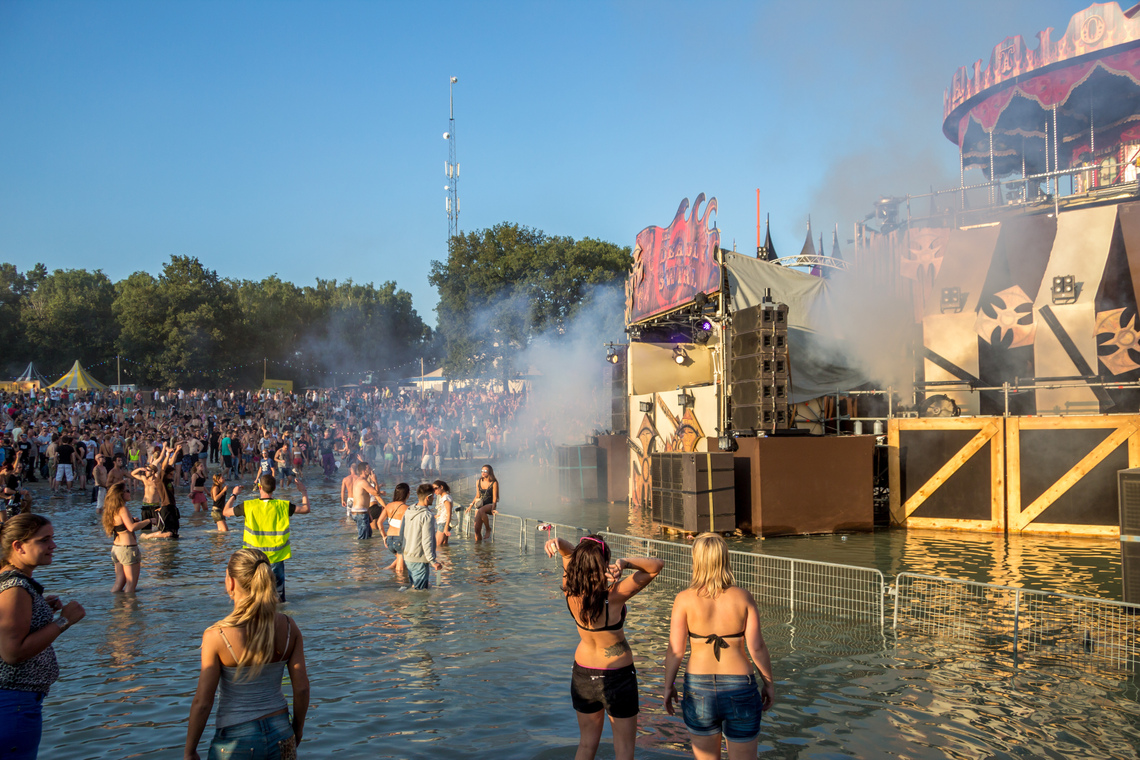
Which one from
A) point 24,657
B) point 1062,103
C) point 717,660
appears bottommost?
point 717,660

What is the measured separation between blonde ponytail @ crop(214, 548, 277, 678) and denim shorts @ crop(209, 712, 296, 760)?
0.76 feet

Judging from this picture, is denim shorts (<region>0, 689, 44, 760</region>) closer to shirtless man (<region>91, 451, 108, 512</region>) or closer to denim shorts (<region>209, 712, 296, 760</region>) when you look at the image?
denim shorts (<region>209, 712, 296, 760</region>)

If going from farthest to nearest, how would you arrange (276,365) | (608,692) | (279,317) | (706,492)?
(279,317) < (276,365) < (706,492) < (608,692)

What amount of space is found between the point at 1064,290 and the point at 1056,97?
297 inches

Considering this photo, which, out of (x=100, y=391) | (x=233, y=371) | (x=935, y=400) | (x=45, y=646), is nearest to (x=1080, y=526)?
(x=935, y=400)

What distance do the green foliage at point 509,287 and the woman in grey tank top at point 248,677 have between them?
4193 centimetres

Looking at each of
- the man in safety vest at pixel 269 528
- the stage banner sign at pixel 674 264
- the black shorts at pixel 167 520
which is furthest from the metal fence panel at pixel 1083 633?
the black shorts at pixel 167 520

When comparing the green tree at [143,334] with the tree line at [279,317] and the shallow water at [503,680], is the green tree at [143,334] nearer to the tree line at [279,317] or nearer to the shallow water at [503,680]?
the tree line at [279,317]

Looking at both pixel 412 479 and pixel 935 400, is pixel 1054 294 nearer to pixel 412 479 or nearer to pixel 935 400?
pixel 935 400

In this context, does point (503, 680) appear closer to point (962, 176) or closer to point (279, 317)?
point (962, 176)

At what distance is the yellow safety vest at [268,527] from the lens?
28.5 feet

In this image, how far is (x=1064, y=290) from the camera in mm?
16750

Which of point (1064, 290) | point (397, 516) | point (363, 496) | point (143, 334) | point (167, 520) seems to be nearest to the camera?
point (397, 516)

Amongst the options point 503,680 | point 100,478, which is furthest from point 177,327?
point 503,680
